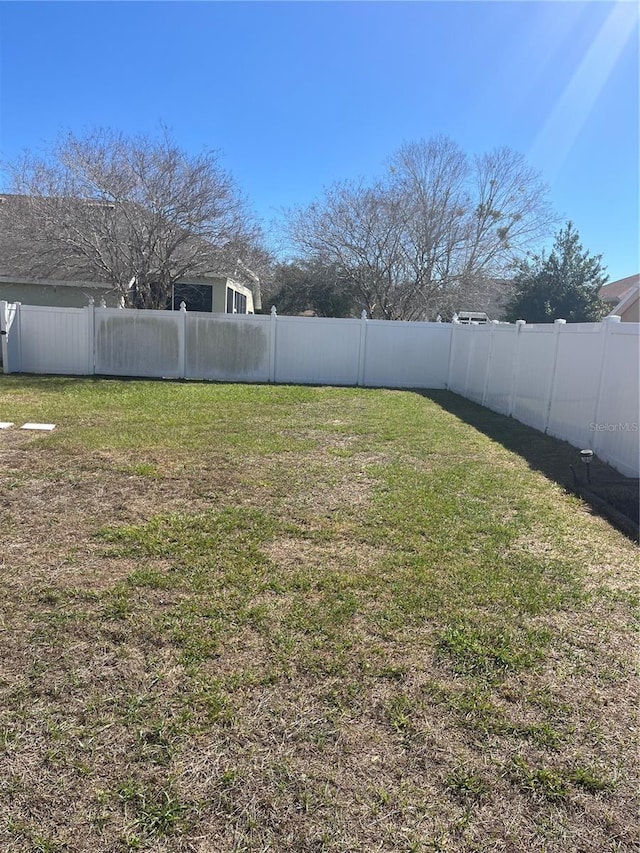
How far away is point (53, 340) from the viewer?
12.6 metres

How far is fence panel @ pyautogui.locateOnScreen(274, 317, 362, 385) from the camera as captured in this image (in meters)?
13.4

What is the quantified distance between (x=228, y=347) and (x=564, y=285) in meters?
16.8

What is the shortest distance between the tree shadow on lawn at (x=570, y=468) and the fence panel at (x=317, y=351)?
4.58 m

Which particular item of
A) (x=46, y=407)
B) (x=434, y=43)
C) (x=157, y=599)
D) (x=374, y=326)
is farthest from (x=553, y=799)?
(x=374, y=326)

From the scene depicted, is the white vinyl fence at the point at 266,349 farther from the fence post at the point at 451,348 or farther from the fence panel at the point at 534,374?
the fence panel at the point at 534,374

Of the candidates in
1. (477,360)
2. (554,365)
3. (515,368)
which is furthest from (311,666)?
(477,360)

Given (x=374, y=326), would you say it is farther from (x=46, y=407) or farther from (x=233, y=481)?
(x=233, y=481)

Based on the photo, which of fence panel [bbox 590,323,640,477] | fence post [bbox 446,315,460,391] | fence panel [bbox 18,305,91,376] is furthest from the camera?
fence post [bbox 446,315,460,391]

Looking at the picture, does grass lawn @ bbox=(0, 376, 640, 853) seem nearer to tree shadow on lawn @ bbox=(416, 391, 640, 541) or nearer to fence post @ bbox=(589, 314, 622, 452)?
tree shadow on lawn @ bbox=(416, 391, 640, 541)

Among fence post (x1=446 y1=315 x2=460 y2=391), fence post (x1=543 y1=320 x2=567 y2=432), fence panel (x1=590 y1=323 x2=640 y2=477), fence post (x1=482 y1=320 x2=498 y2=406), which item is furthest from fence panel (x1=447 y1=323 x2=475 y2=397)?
fence panel (x1=590 y1=323 x2=640 y2=477)

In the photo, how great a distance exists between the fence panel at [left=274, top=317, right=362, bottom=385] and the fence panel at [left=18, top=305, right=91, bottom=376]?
4.66 metres

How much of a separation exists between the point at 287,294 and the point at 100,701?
2473 centimetres

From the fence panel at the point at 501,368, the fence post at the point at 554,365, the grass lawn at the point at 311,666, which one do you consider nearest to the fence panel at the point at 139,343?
the fence panel at the point at 501,368

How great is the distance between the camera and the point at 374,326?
1360 centimetres
